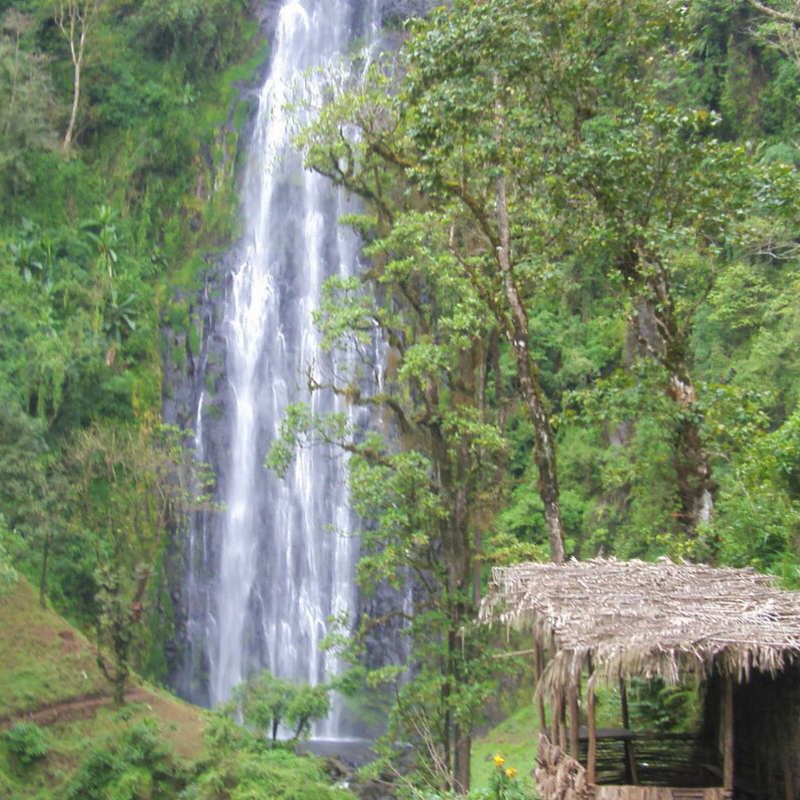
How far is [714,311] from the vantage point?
19406mm

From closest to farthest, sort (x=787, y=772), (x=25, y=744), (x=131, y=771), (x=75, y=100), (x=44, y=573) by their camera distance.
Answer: (x=787, y=772), (x=131, y=771), (x=25, y=744), (x=44, y=573), (x=75, y=100)

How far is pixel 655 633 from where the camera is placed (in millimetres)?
6457

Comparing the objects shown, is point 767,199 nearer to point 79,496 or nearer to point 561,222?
point 561,222

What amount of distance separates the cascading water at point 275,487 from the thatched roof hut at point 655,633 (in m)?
13.5

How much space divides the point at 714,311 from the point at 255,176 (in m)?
14.3

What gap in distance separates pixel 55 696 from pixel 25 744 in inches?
69.2

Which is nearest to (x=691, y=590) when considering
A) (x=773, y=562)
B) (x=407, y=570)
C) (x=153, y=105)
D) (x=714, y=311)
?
(x=773, y=562)

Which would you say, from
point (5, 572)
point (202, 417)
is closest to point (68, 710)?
point (5, 572)

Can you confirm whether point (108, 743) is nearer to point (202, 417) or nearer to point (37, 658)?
point (37, 658)

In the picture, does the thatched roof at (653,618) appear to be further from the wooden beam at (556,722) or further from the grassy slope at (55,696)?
the grassy slope at (55,696)

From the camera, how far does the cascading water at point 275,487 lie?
23.7m

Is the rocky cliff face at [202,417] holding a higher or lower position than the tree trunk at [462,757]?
higher

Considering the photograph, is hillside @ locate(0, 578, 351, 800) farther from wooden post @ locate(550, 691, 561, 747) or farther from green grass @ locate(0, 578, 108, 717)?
wooden post @ locate(550, 691, 561, 747)

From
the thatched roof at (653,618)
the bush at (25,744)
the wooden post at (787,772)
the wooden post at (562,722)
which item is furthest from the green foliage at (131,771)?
the wooden post at (787,772)
